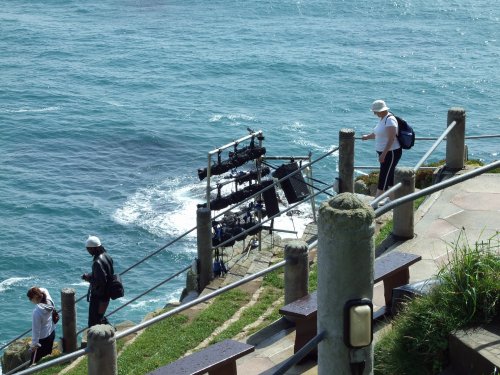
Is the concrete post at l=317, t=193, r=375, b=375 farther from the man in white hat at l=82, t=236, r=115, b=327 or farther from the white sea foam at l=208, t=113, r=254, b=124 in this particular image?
the white sea foam at l=208, t=113, r=254, b=124

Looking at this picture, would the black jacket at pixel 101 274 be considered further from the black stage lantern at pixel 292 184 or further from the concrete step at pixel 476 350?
the concrete step at pixel 476 350

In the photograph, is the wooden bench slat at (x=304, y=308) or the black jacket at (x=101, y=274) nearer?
the wooden bench slat at (x=304, y=308)

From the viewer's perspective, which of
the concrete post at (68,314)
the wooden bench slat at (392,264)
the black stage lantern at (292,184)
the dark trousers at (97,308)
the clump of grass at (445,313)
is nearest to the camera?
the clump of grass at (445,313)

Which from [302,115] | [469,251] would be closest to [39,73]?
[302,115]

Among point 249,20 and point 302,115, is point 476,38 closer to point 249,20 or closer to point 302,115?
point 249,20

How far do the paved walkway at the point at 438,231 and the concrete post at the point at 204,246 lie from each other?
10.6 ft

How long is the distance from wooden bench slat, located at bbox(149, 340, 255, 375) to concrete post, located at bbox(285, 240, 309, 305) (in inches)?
69.1

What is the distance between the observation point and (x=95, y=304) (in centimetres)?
1252

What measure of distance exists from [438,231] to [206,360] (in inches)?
194

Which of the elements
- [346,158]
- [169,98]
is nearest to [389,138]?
[346,158]

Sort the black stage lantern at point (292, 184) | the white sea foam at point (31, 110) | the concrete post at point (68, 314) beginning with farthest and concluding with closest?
the white sea foam at point (31, 110) < the black stage lantern at point (292, 184) < the concrete post at point (68, 314)

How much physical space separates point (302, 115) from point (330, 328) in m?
46.8

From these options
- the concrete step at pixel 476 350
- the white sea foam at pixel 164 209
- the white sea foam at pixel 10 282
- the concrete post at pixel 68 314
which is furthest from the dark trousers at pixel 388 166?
the white sea foam at pixel 164 209

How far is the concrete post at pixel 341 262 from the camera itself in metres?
5.68
